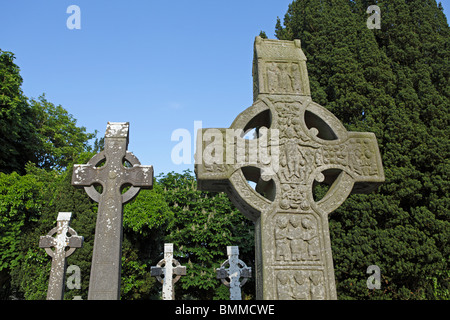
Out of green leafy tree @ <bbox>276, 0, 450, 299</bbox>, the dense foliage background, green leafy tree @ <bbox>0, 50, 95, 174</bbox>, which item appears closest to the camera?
green leafy tree @ <bbox>276, 0, 450, 299</bbox>

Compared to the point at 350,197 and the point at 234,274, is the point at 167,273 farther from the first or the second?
the point at 350,197

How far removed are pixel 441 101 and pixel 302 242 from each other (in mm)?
10295

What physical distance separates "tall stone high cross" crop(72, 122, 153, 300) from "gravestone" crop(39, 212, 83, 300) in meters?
3.68

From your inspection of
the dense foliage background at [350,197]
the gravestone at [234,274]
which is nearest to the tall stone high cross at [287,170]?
the gravestone at [234,274]

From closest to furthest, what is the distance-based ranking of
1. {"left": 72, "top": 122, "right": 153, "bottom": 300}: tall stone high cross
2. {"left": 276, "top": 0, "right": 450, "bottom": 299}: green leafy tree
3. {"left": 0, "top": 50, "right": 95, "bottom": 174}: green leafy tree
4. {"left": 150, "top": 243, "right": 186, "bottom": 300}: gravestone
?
1. {"left": 72, "top": 122, "right": 153, "bottom": 300}: tall stone high cross
2. {"left": 276, "top": 0, "right": 450, "bottom": 299}: green leafy tree
3. {"left": 150, "top": 243, "right": 186, "bottom": 300}: gravestone
4. {"left": 0, "top": 50, "right": 95, "bottom": 174}: green leafy tree

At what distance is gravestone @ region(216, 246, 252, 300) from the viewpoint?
402 inches

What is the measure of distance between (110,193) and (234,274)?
264 inches

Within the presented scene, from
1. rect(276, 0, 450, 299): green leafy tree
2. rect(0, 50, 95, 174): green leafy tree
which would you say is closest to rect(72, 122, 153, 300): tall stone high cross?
rect(276, 0, 450, 299): green leafy tree

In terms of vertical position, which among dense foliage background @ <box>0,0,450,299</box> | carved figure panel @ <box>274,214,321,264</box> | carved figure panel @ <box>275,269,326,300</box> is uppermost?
dense foliage background @ <box>0,0,450,299</box>

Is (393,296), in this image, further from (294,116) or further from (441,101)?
(294,116)

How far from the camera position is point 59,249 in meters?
7.91

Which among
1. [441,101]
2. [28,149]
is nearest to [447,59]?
[441,101]

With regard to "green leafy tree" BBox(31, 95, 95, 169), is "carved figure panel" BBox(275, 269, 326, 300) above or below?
below

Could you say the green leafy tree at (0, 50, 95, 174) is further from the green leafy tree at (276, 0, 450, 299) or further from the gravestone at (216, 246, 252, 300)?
the green leafy tree at (276, 0, 450, 299)
